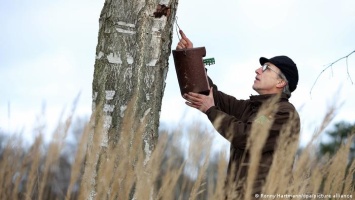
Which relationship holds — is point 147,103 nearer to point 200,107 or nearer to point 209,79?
point 200,107

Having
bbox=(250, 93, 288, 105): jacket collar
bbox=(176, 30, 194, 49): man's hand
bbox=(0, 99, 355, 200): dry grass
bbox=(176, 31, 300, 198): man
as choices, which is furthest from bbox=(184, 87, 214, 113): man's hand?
bbox=(0, 99, 355, 200): dry grass

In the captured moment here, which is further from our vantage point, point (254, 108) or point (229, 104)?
point (229, 104)

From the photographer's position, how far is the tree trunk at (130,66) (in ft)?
12.9

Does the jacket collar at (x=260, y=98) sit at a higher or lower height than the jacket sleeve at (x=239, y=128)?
higher

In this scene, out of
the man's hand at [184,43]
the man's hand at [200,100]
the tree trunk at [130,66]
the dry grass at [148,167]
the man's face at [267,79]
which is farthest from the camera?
the man's hand at [184,43]

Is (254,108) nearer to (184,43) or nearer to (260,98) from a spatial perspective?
(260,98)

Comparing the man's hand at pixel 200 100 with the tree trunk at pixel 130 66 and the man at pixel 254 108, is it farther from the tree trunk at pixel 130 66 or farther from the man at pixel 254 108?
the tree trunk at pixel 130 66

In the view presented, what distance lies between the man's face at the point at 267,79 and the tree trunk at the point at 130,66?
2.24ft

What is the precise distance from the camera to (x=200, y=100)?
425 centimetres

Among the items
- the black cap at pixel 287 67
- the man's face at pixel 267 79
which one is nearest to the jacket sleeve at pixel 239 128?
the man's face at pixel 267 79

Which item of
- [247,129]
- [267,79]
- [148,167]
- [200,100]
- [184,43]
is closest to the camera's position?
[148,167]

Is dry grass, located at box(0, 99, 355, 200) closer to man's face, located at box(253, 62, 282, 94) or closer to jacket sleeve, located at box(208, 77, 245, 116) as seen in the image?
man's face, located at box(253, 62, 282, 94)

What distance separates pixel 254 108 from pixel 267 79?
8.5 inches

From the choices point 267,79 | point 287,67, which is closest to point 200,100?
point 267,79
